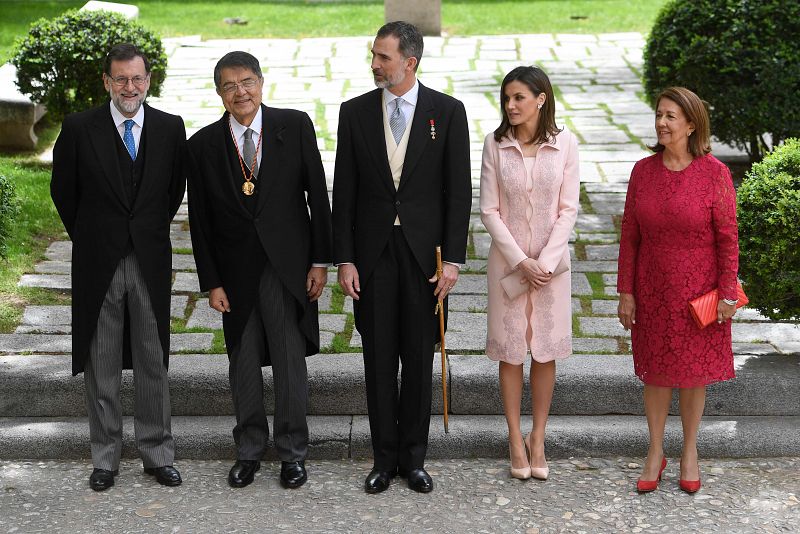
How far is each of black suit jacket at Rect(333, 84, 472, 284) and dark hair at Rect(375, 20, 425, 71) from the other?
0.21 meters

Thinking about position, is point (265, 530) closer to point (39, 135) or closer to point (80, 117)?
point (80, 117)

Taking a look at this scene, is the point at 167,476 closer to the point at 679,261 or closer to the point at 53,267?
the point at 679,261

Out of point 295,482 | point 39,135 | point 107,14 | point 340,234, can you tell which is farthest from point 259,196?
point 39,135

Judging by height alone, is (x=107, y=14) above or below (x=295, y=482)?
above

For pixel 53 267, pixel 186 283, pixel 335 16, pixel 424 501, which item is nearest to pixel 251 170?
pixel 424 501

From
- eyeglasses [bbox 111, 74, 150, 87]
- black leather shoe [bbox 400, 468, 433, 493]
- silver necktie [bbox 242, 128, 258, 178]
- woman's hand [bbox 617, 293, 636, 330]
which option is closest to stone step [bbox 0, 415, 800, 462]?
black leather shoe [bbox 400, 468, 433, 493]

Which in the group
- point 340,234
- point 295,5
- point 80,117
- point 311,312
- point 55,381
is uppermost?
point 295,5

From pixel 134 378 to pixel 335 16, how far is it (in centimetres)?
1176

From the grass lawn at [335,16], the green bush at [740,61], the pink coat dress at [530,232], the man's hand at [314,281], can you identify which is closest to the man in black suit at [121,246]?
the man's hand at [314,281]

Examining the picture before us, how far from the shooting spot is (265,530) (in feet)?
14.8

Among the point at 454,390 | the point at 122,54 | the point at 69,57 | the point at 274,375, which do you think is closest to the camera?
the point at 122,54

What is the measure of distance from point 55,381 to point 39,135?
16.4ft

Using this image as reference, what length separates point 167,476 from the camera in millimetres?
4910

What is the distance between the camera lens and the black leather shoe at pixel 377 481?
481cm
